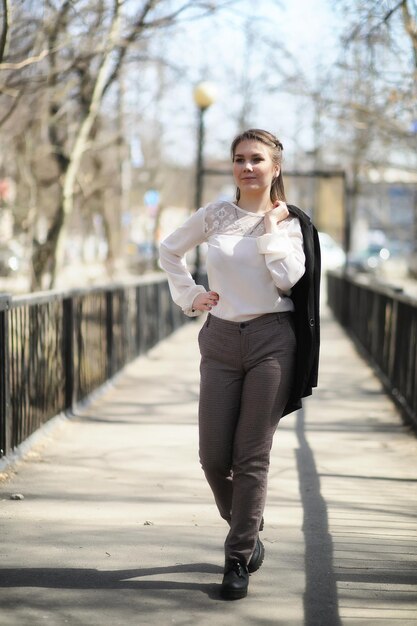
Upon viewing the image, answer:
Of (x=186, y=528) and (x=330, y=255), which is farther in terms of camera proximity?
(x=330, y=255)

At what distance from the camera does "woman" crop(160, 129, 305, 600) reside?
15.9ft

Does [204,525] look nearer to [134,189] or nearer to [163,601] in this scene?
[163,601]

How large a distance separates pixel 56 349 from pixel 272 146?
461 centimetres

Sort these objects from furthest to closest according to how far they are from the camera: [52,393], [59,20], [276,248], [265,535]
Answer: [59,20]
[52,393]
[265,535]
[276,248]

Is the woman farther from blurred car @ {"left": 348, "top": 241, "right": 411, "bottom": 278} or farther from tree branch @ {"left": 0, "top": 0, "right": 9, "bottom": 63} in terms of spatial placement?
blurred car @ {"left": 348, "top": 241, "right": 411, "bottom": 278}

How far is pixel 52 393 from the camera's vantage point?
9164 millimetres

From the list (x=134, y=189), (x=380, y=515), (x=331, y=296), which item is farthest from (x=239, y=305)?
(x=134, y=189)

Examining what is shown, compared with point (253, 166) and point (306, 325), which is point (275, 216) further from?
point (306, 325)

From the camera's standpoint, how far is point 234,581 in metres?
4.80

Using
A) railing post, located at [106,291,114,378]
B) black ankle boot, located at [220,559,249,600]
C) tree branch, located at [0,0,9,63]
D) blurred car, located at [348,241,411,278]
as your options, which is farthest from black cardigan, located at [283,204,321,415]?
blurred car, located at [348,241,411,278]

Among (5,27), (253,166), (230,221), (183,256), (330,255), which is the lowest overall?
(330,255)

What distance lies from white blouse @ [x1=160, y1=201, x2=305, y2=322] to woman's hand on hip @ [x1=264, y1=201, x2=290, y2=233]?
0.03 metres

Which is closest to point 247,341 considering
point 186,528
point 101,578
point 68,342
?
point 101,578

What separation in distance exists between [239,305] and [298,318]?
267 mm
